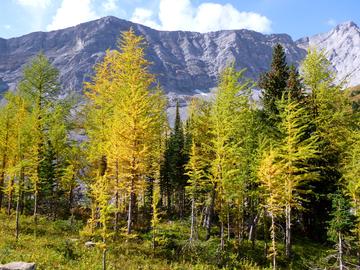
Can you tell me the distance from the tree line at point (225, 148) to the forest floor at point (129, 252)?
77cm

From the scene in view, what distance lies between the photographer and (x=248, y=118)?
26.1 metres

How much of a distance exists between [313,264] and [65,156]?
69.9 ft

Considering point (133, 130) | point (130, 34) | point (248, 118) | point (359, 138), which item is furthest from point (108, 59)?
point (359, 138)

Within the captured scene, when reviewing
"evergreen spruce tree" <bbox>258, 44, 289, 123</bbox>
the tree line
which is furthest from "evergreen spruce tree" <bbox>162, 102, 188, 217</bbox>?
"evergreen spruce tree" <bbox>258, 44, 289, 123</bbox>

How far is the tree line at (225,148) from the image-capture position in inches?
870

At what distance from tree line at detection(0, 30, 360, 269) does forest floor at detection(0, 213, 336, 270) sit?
0.77m

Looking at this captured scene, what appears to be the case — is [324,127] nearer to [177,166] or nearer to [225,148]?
[225,148]

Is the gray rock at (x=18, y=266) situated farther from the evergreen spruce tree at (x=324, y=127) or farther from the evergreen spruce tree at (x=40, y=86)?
the evergreen spruce tree at (x=324, y=127)

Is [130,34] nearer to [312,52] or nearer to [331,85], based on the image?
[312,52]

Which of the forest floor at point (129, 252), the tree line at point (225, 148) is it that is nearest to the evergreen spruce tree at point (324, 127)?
the tree line at point (225, 148)

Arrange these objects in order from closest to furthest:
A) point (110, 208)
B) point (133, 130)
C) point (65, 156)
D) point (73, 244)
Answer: point (110, 208) → point (73, 244) → point (133, 130) → point (65, 156)

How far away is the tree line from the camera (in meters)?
22.1

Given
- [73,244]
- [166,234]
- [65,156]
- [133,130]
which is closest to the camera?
[73,244]

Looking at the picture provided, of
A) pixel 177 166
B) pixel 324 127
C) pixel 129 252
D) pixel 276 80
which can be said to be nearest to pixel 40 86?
pixel 177 166
